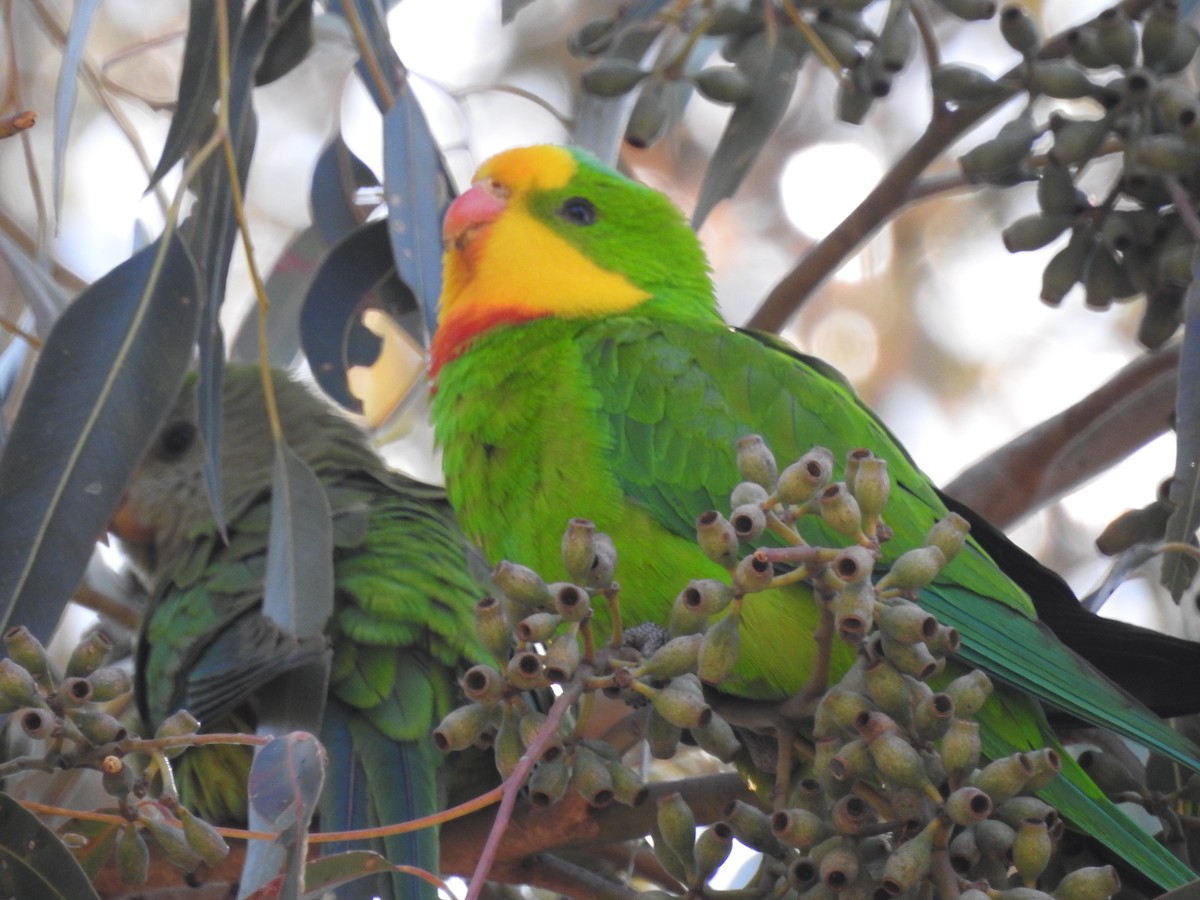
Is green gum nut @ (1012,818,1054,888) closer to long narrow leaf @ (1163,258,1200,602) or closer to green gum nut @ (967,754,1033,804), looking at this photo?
green gum nut @ (967,754,1033,804)

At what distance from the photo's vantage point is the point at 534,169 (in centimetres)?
234

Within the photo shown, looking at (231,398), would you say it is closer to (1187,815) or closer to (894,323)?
(1187,815)

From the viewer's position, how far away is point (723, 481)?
1.96 m

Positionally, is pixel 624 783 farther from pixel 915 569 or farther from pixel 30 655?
pixel 30 655

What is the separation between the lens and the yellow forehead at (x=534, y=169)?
233 cm

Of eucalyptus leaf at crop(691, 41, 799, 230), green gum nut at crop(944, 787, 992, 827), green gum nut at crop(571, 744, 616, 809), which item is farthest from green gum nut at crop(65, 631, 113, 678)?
eucalyptus leaf at crop(691, 41, 799, 230)

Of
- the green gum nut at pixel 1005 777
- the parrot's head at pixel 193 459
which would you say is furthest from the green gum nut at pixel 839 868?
the parrot's head at pixel 193 459

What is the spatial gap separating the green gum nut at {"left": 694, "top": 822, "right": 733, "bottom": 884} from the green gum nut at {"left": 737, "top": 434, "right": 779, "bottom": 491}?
314mm

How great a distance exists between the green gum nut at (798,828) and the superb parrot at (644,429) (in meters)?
0.48

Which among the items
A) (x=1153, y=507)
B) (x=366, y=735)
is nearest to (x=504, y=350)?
(x=366, y=735)

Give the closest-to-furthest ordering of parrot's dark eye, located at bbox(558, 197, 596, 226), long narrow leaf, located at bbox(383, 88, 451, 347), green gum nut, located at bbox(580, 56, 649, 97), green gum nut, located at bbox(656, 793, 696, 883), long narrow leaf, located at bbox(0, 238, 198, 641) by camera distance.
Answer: green gum nut, located at bbox(656, 793, 696, 883)
long narrow leaf, located at bbox(0, 238, 198, 641)
long narrow leaf, located at bbox(383, 88, 451, 347)
green gum nut, located at bbox(580, 56, 649, 97)
parrot's dark eye, located at bbox(558, 197, 596, 226)

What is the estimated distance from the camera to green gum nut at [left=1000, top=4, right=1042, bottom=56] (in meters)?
1.94

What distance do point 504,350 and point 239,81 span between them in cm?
50

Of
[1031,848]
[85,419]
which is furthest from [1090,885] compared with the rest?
[85,419]
